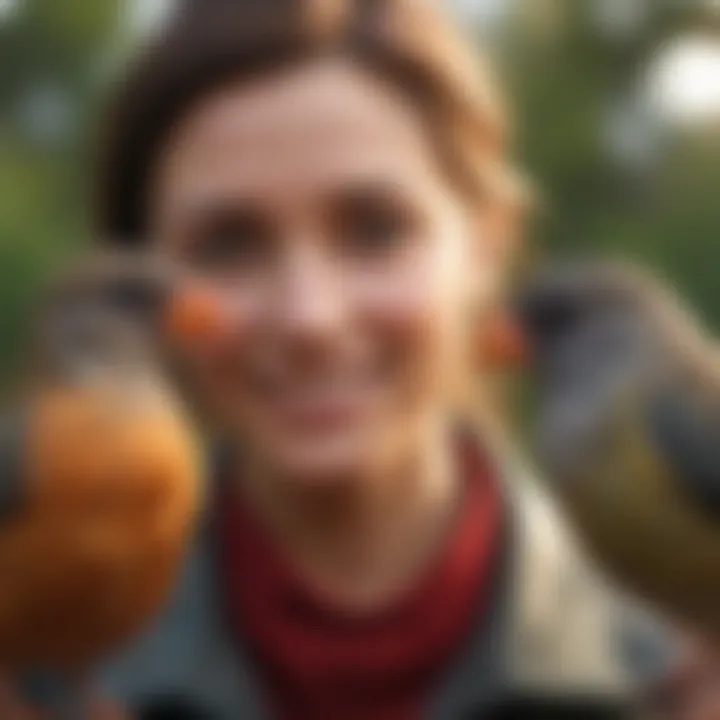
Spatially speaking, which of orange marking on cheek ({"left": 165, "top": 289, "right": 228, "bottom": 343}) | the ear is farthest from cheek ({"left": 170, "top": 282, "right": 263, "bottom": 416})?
the ear

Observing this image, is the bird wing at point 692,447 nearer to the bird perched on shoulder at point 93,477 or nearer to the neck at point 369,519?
the neck at point 369,519

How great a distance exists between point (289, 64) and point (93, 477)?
207 millimetres

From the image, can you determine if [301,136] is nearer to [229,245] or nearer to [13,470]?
[229,245]

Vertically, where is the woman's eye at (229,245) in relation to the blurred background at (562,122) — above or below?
below

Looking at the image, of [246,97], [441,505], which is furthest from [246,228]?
[441,505]

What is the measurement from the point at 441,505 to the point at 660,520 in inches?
4.1

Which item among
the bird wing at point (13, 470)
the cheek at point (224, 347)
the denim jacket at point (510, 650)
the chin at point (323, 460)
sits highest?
the cheek at point (224, 347)

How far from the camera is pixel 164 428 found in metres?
0.59

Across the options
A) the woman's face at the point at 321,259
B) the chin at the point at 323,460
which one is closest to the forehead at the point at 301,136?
the woman's face at the point at 321,259

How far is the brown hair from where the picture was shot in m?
0.61

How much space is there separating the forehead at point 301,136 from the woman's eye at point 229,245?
0.05ft

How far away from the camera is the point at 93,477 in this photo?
1.93 feet

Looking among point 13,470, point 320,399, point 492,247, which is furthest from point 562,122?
point 13,470

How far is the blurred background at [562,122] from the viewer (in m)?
0.61
